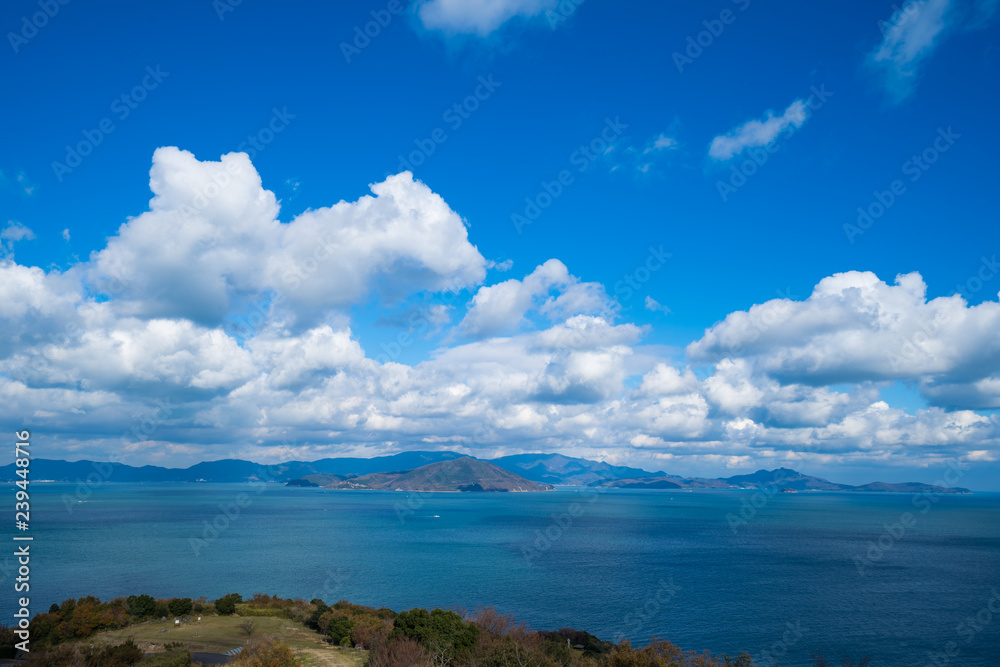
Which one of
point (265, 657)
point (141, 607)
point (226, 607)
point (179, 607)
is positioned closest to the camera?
point (265, 657)

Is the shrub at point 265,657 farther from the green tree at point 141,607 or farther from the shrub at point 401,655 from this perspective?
the green tree at point 141,607

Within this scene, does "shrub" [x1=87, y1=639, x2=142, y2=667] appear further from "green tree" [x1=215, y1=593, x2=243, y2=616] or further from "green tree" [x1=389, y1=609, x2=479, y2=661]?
"green tree" [x1=215, y1=593, x2=243, y2=616]

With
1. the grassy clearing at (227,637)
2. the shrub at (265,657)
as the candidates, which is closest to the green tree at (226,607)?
the grassy clearing at (227,637)

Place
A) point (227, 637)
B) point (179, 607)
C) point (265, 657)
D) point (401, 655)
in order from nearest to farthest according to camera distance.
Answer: point (265, 657)
point (401, 655)
point (227, 637)
point (179, 607)

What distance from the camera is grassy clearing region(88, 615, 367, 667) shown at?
32594 millimetres

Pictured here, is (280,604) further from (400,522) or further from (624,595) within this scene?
(400,522)

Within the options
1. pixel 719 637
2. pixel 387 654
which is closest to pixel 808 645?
pixel 719 637

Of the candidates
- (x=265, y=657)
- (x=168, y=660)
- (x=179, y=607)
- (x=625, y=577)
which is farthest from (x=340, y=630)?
(x=625, y=577)

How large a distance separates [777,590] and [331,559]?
67764mm

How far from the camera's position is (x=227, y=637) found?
36938mm

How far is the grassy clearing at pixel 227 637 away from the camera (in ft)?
107

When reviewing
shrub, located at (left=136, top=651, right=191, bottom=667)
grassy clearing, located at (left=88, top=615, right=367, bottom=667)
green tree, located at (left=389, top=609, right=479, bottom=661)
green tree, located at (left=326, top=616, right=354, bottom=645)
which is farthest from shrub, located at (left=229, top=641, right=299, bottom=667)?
green tree, located at (left=326, top=616, right=354, bottom=645)

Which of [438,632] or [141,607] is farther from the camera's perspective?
[141,607]

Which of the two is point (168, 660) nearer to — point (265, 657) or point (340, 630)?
point (265, 657)
